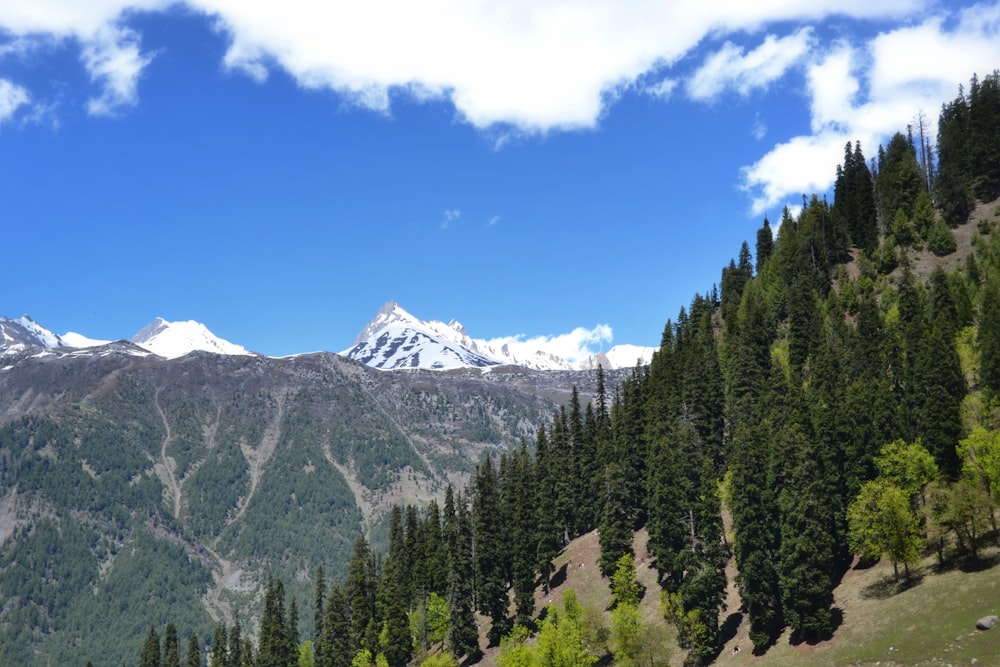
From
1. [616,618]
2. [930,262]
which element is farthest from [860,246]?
[616,618]

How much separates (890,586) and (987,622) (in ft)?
54.1

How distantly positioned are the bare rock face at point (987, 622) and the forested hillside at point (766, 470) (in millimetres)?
13110

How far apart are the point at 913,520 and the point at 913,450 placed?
10204 millimetres

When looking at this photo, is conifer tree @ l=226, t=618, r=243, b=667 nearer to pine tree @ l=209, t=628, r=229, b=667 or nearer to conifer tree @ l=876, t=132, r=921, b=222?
pine tree @ l=209, t=628, r=229, b=667

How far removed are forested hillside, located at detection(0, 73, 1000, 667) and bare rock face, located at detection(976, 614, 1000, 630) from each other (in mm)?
13110

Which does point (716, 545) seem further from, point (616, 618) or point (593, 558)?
point (593, 558)

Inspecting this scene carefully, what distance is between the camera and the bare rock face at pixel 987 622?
231 feet

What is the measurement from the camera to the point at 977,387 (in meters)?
114

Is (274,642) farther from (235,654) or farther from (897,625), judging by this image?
(897,625)

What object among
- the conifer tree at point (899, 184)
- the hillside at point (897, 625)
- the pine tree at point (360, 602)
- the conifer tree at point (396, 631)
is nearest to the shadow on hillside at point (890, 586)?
the hillside at point (897, 625)

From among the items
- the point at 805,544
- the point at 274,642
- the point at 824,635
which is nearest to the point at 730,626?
the point at 824,635

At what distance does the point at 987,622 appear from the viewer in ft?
231

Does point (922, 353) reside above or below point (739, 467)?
above

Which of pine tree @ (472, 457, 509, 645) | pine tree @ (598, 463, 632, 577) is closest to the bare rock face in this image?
pine tree @ (598, 463, 632, 577)
